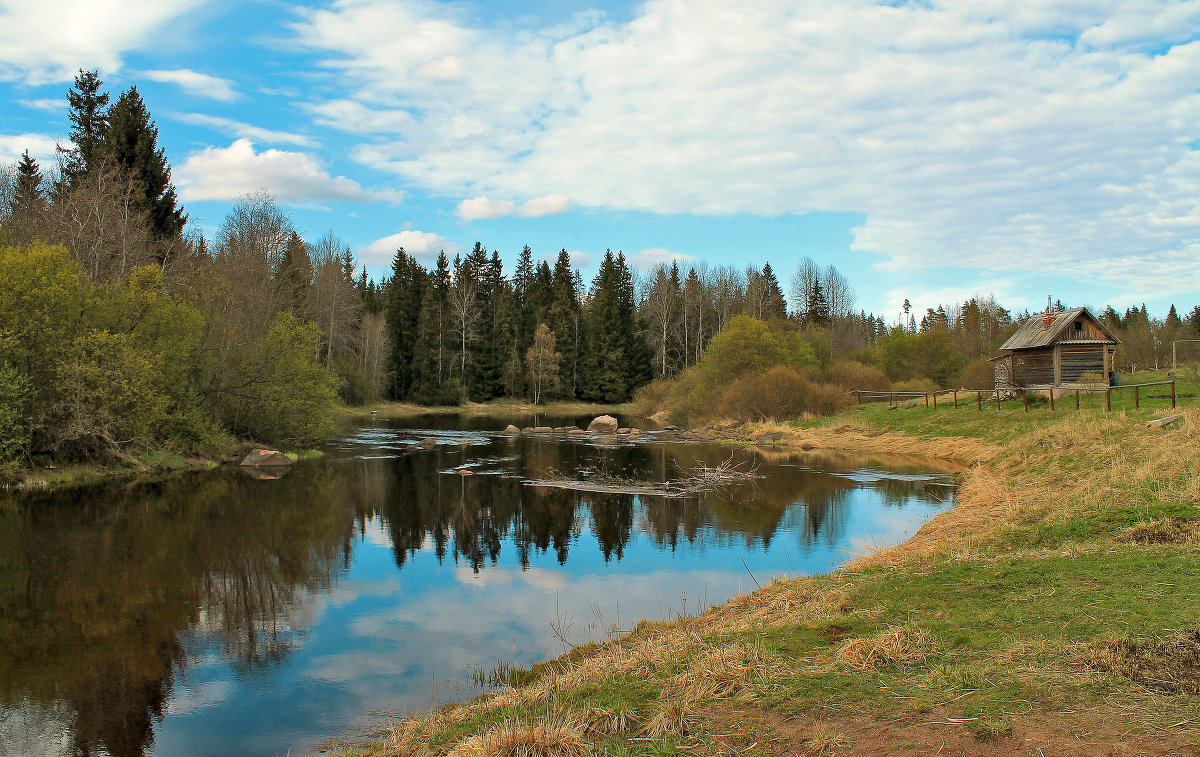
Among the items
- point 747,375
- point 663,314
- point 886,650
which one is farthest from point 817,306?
point 886,650

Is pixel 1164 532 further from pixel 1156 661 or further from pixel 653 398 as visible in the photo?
pixel 653 398

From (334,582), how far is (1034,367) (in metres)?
35.5

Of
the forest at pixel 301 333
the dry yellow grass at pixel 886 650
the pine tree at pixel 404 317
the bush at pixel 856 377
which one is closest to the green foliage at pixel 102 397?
the forest at pixel 301 333

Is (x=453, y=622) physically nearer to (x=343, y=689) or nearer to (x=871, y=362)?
(x=343, y=689)

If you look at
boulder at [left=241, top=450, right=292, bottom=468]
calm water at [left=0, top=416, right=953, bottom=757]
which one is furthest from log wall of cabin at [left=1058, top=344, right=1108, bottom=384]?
boulder at [left=241, top=450, right=292, bottom=468]

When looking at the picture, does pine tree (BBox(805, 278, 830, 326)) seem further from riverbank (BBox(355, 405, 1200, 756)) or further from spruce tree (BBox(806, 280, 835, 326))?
riverbank (BBox(355, 405, 1200, 756))

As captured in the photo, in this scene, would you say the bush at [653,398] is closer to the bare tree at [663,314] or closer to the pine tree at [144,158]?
the bare tree at [663,314]

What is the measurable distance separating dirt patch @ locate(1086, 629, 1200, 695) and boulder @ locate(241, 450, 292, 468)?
93.5 ft

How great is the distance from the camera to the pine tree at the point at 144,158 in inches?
1307

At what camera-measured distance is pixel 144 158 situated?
34219 millimetres

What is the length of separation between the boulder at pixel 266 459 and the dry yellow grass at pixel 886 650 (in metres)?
26.8

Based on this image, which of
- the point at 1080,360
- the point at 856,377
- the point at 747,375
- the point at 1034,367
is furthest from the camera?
the point at 856,377

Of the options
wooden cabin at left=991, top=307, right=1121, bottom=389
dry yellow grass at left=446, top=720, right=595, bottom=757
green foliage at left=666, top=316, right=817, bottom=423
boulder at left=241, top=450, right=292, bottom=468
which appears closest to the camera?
dry yellow grass at left=446, top=720, right=595, bottom=757

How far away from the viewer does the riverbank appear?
14.7 ft
